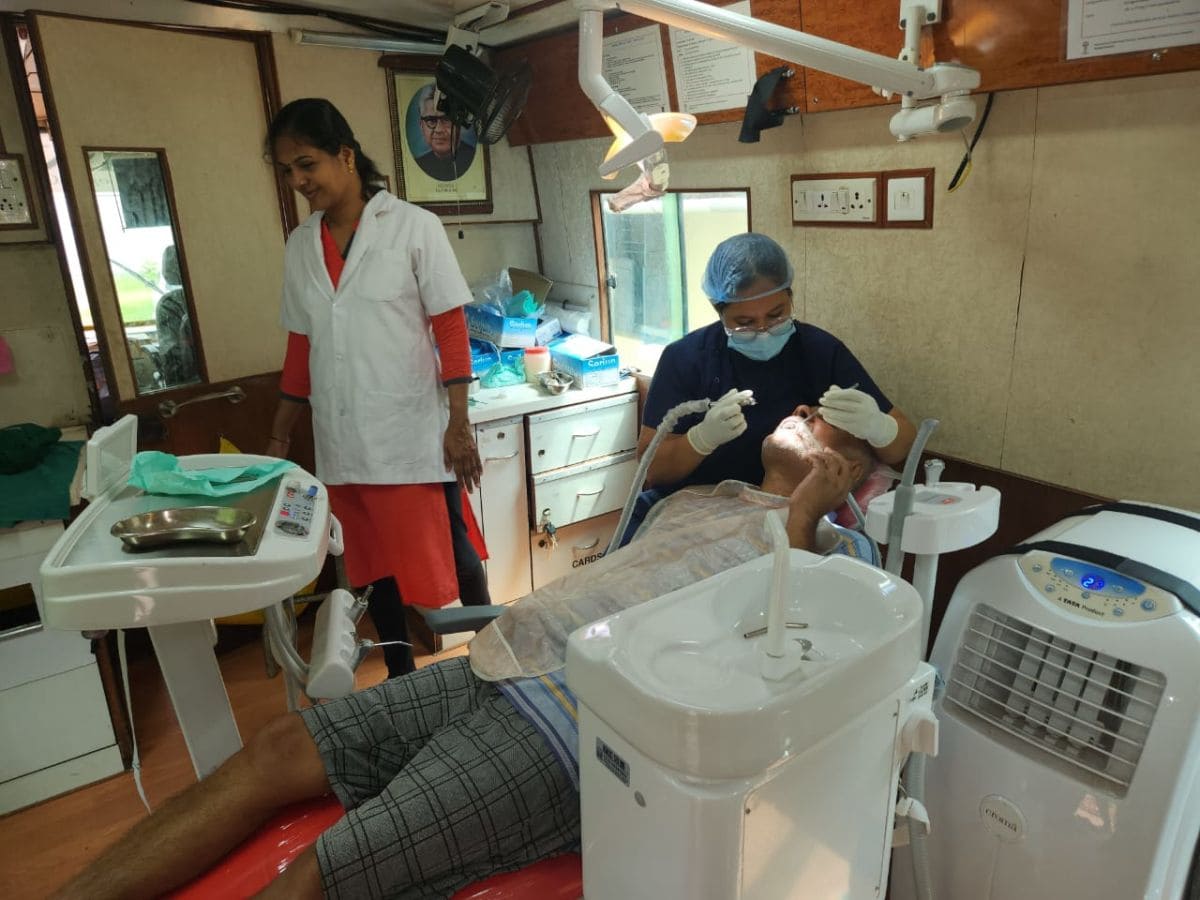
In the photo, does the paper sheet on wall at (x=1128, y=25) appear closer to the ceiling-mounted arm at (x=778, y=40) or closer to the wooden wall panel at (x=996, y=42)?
the wooden wall panel at (x=996, y=42)

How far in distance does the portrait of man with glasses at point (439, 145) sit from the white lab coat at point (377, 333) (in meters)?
0.95

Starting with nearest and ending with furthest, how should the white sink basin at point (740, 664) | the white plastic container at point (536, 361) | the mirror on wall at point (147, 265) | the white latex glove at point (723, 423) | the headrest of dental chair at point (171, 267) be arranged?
the white sink basin at point (740, 664), the white latex glove at point (723, 423), the mirror on wall at point (147, 265), the headrest of dental chair at point (171, 267), the white plastic container at point (536, 361)

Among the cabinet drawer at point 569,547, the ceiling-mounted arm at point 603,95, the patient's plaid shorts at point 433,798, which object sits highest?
the ceiling-mounted arm at point 603,95

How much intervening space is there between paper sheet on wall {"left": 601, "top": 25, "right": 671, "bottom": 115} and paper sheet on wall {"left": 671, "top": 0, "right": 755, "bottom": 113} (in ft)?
0.23

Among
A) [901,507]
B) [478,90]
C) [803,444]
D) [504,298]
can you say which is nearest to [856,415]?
[803,444]

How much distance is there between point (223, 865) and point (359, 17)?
2533 millimetres

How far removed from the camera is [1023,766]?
120 centimetres

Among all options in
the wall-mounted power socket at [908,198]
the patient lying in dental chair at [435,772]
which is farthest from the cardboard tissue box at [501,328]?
the patient lying in dental chair at [435,772]

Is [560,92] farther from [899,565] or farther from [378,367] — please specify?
[899,565]

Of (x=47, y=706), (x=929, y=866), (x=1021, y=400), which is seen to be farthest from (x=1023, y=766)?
(x=47, y=706)

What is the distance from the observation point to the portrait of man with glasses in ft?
9.35

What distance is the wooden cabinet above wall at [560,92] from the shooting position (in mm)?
2334

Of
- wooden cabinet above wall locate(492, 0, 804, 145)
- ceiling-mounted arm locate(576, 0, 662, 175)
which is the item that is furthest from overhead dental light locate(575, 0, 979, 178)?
wooden cabinet above wall locate(492, 0, 804, 145)

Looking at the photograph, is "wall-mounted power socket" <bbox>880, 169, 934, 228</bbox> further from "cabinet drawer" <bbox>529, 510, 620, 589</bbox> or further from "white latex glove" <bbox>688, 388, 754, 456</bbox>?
"cabinet drawer" <bbox>529, 510, 620, 589</bbox>
